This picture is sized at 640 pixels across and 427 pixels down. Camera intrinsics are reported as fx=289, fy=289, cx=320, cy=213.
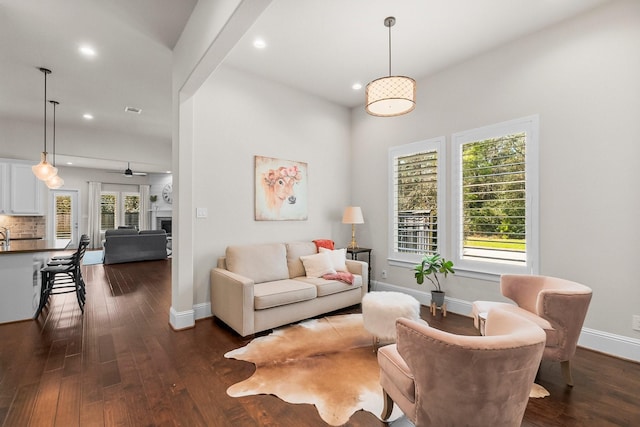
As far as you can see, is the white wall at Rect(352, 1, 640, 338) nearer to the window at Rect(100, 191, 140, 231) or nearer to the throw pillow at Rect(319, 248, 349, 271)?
the throw pillow at Rect(319, 248, 349, 271)

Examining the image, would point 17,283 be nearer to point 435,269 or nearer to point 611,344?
point 435,269

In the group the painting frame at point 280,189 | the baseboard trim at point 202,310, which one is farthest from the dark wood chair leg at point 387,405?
the painting frame at point 280,189

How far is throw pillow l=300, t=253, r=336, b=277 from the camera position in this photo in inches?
154

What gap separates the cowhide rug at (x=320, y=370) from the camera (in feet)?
6.63

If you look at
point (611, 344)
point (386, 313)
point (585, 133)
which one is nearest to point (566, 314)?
point (611, 344)

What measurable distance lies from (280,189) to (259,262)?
1183 mm

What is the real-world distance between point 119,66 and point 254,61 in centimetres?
187

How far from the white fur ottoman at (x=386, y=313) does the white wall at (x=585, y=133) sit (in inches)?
59.6

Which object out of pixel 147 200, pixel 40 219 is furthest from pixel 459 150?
pixel 147 200

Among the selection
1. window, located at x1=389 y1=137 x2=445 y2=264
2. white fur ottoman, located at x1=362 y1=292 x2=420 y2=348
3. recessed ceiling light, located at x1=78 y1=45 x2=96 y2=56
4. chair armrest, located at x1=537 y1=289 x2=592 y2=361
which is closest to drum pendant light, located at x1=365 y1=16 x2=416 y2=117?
window, located at x1=389 y1=137 x2=445 y2=264

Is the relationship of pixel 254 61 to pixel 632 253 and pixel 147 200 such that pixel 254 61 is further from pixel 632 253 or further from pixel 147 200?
pixel 147 200

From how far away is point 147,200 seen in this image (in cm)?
1173

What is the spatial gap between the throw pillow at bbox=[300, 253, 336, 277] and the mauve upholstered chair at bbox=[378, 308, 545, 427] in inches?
100

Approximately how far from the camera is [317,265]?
3939mm
